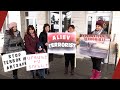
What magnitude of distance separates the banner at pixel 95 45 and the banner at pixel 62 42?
21 cm

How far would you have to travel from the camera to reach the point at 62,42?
15.1ft

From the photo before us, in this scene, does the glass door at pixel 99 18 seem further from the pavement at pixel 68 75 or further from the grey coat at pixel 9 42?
the grey coat at pixel 9 42

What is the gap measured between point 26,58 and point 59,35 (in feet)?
2.99

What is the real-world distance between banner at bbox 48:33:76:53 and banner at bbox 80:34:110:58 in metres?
0.21

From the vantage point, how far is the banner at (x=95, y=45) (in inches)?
177

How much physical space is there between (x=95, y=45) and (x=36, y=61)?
1383 millimetres

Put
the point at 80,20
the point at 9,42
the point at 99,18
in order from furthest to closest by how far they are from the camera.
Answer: the point at 80,20 → the point at 99,18 → the point at 9,42

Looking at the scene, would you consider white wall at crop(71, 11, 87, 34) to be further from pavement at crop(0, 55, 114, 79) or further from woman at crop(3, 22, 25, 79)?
woman at crop(3, 22, 25, 79)

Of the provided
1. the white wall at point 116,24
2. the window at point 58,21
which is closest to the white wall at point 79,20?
the window at point 58,21

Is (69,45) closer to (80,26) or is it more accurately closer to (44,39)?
(44,39)

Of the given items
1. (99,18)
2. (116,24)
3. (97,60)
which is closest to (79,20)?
(99,18)

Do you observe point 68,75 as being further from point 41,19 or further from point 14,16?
point 14,16

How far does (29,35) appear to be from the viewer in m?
4.61
